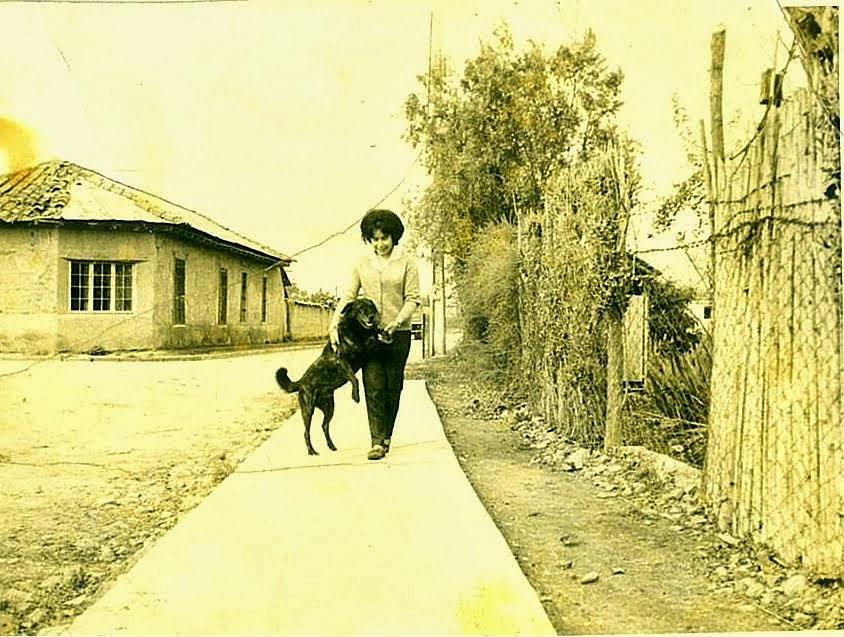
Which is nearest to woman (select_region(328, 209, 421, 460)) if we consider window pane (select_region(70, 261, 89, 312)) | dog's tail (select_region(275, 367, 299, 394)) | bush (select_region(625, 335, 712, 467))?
dog's tail (select_region(275, 367, 299, 394))

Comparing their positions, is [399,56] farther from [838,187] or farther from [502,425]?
[502,425]

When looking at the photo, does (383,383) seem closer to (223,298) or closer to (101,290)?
(223,298)

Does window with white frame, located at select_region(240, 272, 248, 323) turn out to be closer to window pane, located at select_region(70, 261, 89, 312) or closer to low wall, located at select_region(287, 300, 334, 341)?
low wall, located at select_region(287, 300, 334, 341)

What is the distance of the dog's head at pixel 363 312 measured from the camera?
396cm

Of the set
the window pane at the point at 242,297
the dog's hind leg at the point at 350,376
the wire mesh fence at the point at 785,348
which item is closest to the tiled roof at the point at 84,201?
the window pane at the point at 242,297

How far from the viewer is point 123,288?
12.1 ft

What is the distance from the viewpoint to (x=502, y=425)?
19.9ft

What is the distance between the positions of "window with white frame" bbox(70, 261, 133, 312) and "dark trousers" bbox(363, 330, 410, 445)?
4.12 feet

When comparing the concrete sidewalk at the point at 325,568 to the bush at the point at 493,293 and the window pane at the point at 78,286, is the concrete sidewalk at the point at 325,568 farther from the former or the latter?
the bush at the point at 493,293

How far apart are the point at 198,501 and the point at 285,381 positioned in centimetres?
71

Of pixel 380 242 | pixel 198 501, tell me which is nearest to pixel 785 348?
pixel 380 242

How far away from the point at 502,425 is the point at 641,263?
70.0 inches

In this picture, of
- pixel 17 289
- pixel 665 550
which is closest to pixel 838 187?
pixel 665 550

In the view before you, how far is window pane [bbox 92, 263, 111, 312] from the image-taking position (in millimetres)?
3641
